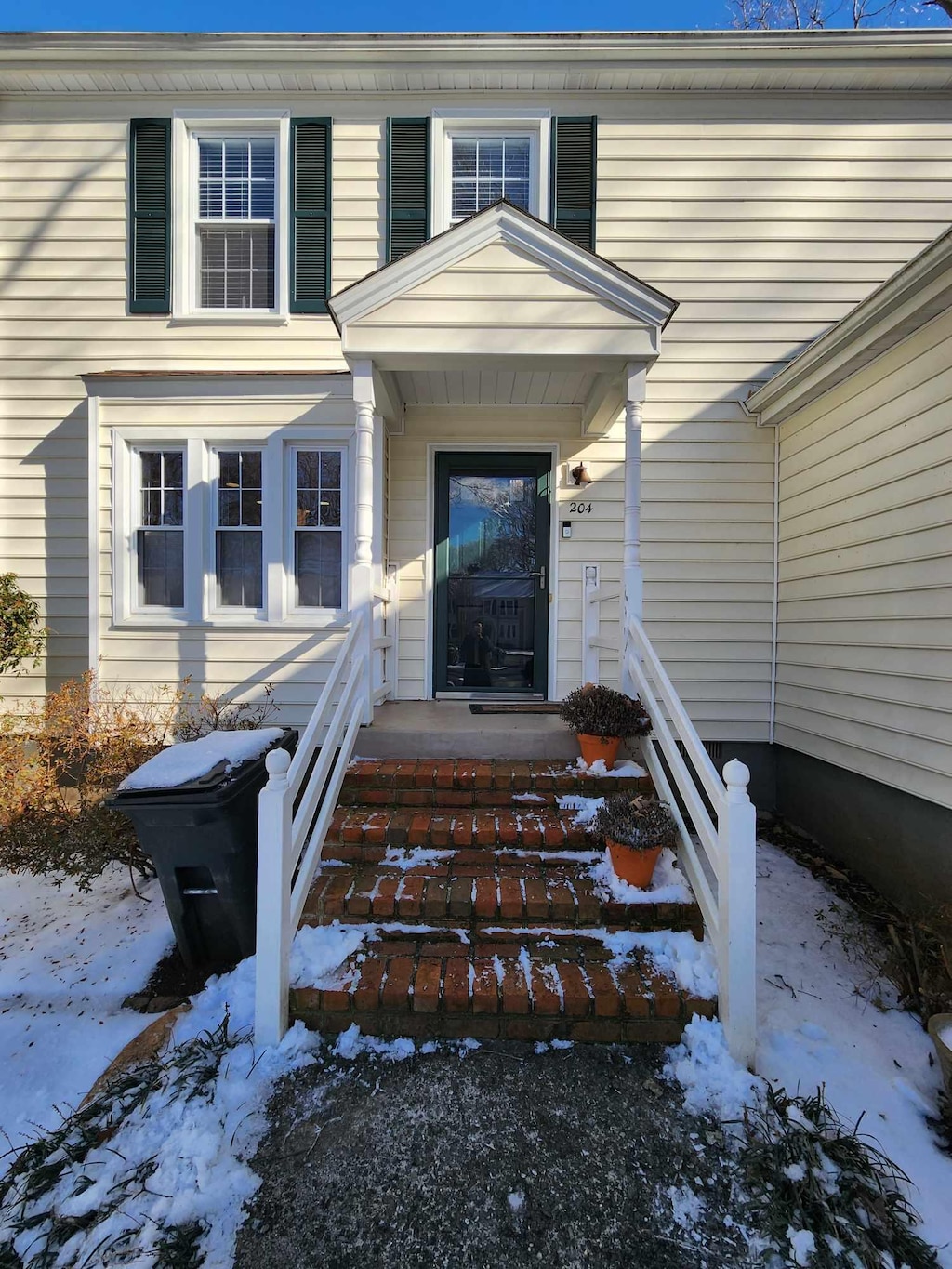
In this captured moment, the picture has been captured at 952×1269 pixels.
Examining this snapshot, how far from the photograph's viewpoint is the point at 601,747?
316 centimetres

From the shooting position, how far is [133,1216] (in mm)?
1507

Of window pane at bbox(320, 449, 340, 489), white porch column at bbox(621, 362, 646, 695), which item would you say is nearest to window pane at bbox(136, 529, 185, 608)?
window pane at bbox(320, 449, 340, 489)

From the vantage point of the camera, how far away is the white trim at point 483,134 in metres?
4.48

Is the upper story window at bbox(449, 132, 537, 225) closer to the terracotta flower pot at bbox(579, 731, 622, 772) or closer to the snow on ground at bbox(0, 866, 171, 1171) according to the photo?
the terracotta flower pot at bbox(579, 731, 622, 772)

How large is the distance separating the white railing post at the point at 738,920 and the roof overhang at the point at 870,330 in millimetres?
2627

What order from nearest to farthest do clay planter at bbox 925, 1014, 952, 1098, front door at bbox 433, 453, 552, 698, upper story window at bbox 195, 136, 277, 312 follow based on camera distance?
clay planter at bbox 925, 1014, 952, 1098 → upper story window at bbox 195, 136, 277, 312 → front door at bbox 433, 453, 552, 698

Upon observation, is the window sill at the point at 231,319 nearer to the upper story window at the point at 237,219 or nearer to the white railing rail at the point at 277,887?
the upper story window at the point at 237,219

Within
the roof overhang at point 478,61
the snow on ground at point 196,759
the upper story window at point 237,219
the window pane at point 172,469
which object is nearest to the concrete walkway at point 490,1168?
the snow on ground at point 196,759

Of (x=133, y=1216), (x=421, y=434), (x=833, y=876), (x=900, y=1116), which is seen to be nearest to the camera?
(x=133, y=1216)

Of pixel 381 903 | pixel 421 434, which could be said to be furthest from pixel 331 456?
pixel 381 903

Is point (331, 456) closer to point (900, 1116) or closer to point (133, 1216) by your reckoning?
point (133, 1216)

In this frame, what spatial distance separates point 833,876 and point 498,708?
93.9 inches

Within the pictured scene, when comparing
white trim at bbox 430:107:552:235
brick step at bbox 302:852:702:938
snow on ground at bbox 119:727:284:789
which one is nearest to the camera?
brick step at bbox 302:852:702:938

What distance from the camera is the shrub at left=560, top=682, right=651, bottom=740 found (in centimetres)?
310
